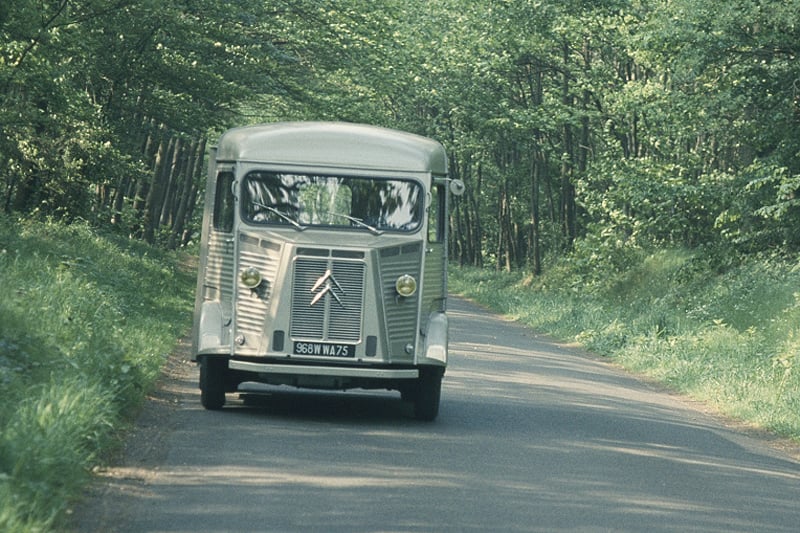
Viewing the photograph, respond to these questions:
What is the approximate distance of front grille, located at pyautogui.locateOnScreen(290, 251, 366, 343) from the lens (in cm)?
1278

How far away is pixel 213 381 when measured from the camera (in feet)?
42.9

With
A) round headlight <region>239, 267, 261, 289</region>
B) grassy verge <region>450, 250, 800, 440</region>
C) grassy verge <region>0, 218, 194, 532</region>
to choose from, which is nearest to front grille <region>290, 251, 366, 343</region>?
round headlight <region>239, 267, 261, 289</region>

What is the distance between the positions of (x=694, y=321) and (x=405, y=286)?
13.7m

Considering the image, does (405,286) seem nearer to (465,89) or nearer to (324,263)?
(324,263)

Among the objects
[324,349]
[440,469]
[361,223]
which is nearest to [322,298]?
[324,349]

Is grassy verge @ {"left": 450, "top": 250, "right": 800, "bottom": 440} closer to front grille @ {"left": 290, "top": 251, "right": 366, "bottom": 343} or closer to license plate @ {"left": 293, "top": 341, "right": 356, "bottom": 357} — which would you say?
license plate @ {"left": 293, "top": 341, "right": 356, "bottom": 357}

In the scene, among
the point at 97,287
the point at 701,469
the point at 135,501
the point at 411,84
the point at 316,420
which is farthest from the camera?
the point at 411,84

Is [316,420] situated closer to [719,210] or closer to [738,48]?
[738,48]

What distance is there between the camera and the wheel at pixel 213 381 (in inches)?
513

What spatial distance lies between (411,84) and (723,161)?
711 inches

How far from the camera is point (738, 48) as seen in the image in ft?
83.6

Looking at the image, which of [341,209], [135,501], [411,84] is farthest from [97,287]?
[411,84]

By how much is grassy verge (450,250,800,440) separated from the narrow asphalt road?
1.47m

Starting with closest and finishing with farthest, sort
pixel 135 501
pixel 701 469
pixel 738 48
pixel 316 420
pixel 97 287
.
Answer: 1. pixel 135 501
2. pixel 701 469
3. pixel 316 420
4. pixel 97 287
5. pixel 738 48
